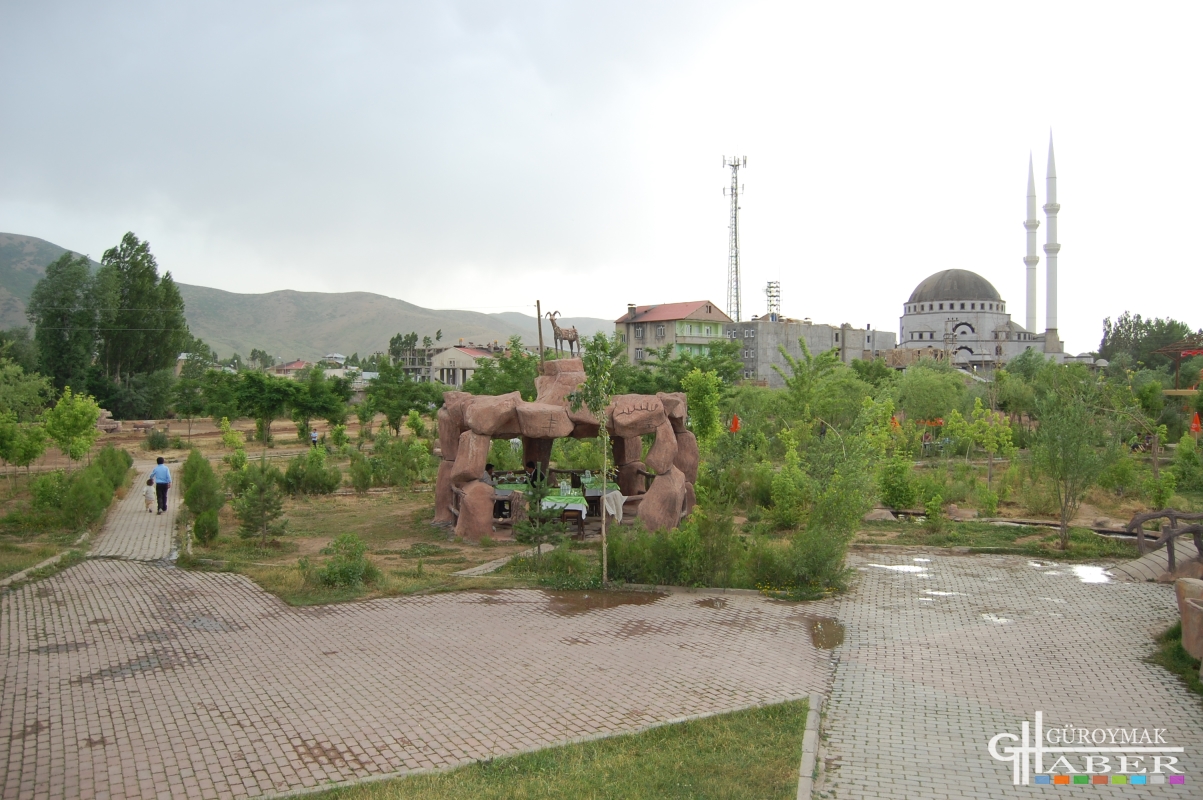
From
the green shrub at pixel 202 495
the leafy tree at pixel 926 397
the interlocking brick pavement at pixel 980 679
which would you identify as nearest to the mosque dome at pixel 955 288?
the leafy tree at pixel 926 397

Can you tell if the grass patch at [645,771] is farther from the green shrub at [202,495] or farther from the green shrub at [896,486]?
the green shrub at [896,486]

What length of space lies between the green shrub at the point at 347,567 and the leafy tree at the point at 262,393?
25.8m

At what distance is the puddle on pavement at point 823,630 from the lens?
9.35 m

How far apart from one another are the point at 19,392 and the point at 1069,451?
33.7m

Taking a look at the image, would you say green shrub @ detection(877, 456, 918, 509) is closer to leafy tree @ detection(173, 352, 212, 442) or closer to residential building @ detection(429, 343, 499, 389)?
leafy tree @ detection(173, 352, 212, 442)

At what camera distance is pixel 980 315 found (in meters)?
79.6

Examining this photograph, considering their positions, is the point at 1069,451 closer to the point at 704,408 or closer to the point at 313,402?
the point at 704,408

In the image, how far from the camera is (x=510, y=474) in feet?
61.5

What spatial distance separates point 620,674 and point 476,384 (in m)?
27.8

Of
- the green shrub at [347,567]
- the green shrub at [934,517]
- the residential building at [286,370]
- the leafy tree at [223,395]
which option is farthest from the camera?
the residential building at [286,370]

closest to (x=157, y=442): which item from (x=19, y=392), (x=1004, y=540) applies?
(x=19, y=392)

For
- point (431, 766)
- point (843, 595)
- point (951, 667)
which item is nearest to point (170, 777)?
point (431, 766)

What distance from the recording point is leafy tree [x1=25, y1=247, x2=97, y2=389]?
47.9 metres

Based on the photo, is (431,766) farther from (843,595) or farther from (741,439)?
(741,439)
